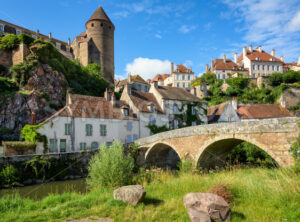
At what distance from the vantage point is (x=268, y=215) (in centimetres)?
514

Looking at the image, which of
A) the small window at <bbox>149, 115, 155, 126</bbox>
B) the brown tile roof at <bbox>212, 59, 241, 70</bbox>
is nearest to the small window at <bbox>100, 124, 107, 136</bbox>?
the small window at <bbox>149, 115, 155, 126</bbox>

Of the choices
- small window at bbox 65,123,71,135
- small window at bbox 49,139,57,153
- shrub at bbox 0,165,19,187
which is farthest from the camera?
small window at bbox 65,123,71,135

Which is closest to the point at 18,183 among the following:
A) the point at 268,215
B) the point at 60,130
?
the point at 60,130

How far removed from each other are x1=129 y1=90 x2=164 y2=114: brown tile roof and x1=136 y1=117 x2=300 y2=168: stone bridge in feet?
16.5

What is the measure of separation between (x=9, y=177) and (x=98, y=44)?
34086 mm

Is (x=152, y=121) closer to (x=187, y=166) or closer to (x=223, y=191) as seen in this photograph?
(x=187, y=166)

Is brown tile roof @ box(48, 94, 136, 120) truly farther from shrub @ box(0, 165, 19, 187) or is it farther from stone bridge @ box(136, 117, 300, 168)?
shrub @ box(0, 165, 19, 187)

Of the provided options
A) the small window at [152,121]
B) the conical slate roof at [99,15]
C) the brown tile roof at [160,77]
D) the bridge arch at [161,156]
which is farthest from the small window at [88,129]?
the brown tile roof at [160,77]

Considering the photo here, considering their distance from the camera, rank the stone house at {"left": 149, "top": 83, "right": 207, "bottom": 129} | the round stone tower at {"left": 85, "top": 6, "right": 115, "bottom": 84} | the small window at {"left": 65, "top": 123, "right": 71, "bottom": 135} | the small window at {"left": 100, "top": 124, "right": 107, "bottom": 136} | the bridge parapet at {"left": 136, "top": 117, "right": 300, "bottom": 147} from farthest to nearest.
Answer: the round stone tower at {"left": 85, "top": 6, "right": 115, "bottom": 84}, the stone house at {"left": 149, "top": 83, "right": 207, "bottom": 129}, the small window at {"left": 100, "top": 124, "right": 107, "bottom": 136}, the small window at {"left": 65, "top": 123, "right": 71, "bottom": 135}, the bridge parapet at {"left": 136, "top": 117, "right": 300, "bottom": 147}

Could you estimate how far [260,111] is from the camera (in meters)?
29.0

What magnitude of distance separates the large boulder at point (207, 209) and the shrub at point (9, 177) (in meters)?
12.9

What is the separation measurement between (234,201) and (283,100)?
1511 inches

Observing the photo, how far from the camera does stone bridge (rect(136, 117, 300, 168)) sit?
9.10 meters

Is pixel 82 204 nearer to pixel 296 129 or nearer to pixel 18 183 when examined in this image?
pixel 296 129
